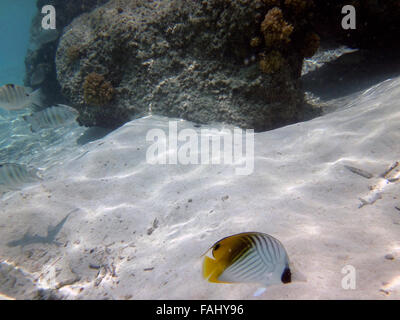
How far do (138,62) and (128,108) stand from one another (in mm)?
1153

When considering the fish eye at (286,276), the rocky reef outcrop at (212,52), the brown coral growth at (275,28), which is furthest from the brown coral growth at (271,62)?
the fish eye at (286,276)

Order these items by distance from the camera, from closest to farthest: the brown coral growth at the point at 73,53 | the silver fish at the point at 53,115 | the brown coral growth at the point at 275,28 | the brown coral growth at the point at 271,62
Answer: the brown coral growth at the point at 275,28, the brown coral growth at the point at 271,62, the silver fish at the point at 53,115, the brown coral growth at the point at 73,53

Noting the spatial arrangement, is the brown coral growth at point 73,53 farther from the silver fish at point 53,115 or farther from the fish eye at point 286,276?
the fish eye at point 286,276

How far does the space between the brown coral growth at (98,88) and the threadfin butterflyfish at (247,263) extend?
5.82 m

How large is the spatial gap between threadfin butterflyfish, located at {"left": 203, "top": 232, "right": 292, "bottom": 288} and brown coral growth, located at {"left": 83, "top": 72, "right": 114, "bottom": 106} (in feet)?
19.1

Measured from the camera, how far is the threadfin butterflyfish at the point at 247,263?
1184 millimetres

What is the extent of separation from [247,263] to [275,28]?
4307 millimetres

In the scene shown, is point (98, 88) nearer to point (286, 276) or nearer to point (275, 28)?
point (275, 28)

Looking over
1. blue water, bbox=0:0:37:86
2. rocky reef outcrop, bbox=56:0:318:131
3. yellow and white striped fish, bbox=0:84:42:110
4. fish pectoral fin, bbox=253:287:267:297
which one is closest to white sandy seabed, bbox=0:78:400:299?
fish pectoral fin, bbox=253:287:267:297

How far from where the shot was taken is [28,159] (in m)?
8.03

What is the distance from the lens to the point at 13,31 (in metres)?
91.2

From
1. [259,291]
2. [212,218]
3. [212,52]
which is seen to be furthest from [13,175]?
[212,52]
